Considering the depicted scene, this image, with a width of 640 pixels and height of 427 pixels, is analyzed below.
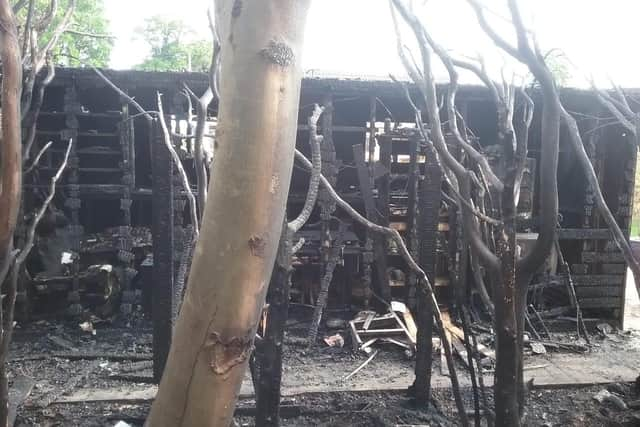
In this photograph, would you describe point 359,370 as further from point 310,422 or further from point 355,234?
point 355,234

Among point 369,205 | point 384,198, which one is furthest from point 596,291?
point 369,205

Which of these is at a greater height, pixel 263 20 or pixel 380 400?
pixel 263 20

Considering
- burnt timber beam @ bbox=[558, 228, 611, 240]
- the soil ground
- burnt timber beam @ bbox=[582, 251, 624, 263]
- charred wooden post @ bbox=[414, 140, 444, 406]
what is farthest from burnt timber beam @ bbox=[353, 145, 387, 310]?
burnt timber beam @ bbox=[582, 251, 624, 263]

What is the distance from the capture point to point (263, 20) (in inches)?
26.6

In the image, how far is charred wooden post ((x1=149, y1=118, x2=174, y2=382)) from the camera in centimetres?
337

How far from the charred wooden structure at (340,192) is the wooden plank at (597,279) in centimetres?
2

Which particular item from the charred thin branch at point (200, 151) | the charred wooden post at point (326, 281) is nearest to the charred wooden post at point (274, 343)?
the charred thin branch at point (200, 151)

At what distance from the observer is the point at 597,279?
7.11m

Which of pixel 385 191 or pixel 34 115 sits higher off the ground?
pixel 34 115

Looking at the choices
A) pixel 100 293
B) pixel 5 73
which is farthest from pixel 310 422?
pixel 100 293

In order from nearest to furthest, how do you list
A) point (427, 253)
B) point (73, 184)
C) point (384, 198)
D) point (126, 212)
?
point (427, 253), point (73, 184), point (126, 212), point (384, 198)

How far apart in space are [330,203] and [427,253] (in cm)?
285

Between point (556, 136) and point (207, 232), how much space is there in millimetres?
1758

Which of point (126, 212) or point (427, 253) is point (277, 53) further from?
point (126, 212)
